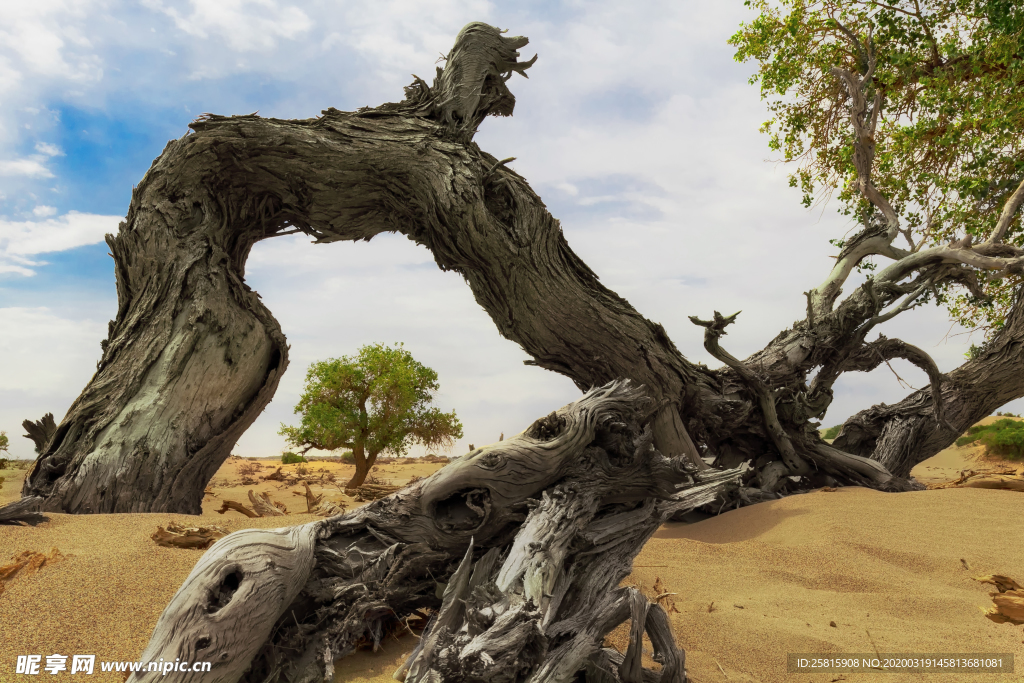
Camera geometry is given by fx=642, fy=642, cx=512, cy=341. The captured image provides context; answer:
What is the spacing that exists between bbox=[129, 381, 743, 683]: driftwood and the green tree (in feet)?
27.0

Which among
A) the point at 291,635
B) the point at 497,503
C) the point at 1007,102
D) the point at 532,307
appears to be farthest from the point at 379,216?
the point at 1007,102

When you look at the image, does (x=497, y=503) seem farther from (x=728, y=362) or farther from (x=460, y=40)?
(x=460, y=40)

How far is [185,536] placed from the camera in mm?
4238

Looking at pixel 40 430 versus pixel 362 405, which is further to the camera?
pixel 362 405

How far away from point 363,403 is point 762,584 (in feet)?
28.1

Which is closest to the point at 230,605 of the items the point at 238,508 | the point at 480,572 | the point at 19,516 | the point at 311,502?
the point at 480,572

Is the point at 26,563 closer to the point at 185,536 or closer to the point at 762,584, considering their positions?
the point at 185,536

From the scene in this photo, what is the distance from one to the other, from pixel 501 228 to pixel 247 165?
2681 millimetres

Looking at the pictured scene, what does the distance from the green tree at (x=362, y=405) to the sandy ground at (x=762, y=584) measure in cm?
627

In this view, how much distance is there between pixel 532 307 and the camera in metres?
6.81

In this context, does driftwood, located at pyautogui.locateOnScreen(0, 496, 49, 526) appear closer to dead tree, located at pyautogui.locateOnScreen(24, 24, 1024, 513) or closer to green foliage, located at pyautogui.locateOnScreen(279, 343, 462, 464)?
dead tree, located at pyautogui.locateOnScreen(24, 24, 1024, 513)

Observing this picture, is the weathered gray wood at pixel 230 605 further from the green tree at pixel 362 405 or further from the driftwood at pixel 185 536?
the green tree at pixel 362 405

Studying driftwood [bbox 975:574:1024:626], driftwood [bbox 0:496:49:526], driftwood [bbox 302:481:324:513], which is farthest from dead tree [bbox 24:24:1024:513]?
driftwood [bbox 975:574:1024:626]

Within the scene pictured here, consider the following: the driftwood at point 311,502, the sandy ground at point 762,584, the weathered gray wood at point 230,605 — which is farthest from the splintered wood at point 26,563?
the driftwood at point 311,502
